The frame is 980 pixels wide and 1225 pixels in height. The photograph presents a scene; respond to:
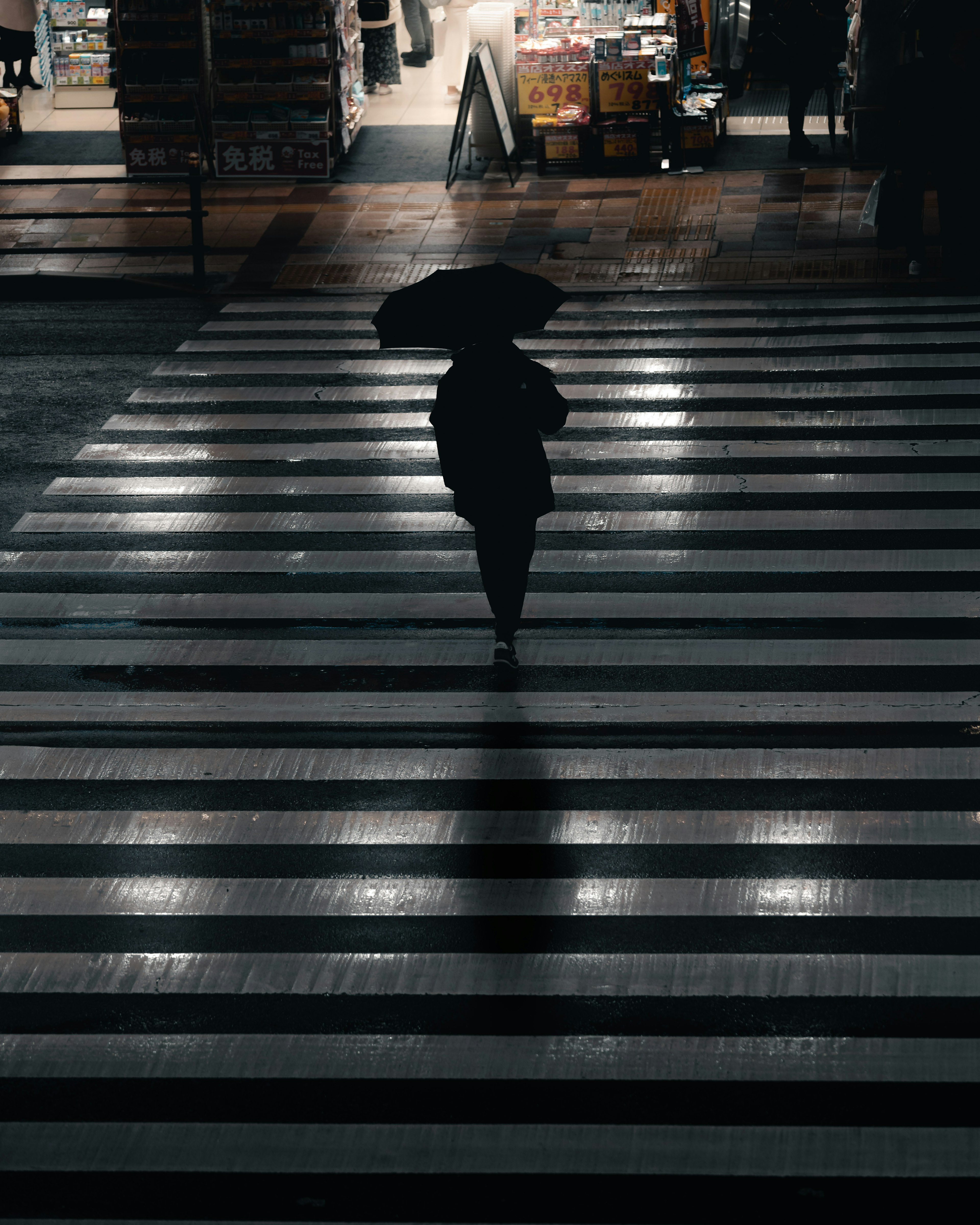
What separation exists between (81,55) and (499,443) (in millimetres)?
15764

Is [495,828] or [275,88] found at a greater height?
[275,88]

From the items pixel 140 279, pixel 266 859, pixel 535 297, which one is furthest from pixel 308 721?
pixel 140 279

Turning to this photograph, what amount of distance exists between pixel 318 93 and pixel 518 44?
236cm

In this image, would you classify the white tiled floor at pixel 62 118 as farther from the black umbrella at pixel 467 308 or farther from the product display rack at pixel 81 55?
the black umbrella at pixel 467 308

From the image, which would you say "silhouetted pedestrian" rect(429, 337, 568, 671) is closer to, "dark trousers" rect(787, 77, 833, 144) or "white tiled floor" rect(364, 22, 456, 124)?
"dark trousers" rect(787, 77, 833, 144)

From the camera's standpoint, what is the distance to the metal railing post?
46.0 ft

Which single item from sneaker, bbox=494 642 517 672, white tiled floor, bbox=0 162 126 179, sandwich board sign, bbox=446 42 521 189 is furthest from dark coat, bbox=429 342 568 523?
white tiled floor, bbox=0 162 126 179

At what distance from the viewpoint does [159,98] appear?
1794 cm

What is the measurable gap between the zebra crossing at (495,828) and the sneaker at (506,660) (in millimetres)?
65

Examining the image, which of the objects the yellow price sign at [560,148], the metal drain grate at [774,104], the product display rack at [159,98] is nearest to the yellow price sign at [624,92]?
the yellow price sign at [560,148]

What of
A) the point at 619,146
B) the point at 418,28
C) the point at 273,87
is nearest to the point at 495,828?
the point at 619,146

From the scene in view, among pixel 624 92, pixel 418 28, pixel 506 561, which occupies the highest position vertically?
pixel 418 28

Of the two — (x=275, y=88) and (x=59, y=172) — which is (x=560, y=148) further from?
(x=59, y=172)

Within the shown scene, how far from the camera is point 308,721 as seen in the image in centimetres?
727
